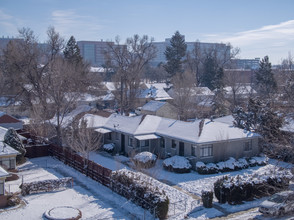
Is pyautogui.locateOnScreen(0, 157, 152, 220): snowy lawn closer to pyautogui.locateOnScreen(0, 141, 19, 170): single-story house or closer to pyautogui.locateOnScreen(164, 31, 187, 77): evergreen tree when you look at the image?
pyautogui.locateOnScreen(0, 141, 19, 170): single-story house

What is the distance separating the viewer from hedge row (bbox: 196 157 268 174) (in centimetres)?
2738

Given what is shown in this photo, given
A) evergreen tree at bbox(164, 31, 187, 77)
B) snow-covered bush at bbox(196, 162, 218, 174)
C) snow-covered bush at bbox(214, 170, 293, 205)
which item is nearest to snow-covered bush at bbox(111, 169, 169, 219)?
snow-covered bush at bbox(214, 170, 293, 205)

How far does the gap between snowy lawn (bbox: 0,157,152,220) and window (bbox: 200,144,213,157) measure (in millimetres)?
9249

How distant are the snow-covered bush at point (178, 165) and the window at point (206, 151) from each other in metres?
1.62

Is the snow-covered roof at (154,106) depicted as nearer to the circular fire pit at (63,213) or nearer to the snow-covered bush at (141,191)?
the snow-covered bush at (141,191)

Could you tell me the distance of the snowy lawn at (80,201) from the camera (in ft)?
63.9

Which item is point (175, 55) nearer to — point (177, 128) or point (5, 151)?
point (177, 128)

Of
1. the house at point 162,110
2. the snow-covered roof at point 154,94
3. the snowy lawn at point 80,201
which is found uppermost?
the snow-covered roof at point 154,94

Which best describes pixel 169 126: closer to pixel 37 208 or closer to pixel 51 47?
pixel 37 208

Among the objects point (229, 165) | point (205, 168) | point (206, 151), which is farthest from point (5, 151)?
point (229, 165)

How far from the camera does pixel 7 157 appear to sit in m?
27.0

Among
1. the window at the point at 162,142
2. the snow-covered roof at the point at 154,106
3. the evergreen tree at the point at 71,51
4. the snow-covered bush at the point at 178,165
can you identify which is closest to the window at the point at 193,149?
the snow-covered bush at the point at 178,165

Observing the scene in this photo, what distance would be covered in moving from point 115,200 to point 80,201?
2.25 meters

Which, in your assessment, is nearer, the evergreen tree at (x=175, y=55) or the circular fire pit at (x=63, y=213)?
the circular fire pit at (x=63, y=213)
